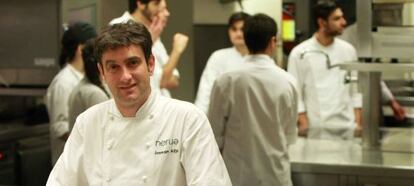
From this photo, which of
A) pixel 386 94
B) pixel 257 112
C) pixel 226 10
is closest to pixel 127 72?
pixel 257 112

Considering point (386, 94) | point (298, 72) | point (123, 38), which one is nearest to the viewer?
point (123, 38)

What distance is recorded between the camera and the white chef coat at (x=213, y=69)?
13.0 ft

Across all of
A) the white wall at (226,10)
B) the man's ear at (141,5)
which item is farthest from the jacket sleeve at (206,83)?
the man's ear at (141,5)

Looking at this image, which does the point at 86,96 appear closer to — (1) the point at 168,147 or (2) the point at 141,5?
(2) the point at 141,5

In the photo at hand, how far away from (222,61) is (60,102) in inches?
39.4

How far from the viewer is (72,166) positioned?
185cm

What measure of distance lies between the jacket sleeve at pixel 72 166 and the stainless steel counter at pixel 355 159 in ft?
4.42

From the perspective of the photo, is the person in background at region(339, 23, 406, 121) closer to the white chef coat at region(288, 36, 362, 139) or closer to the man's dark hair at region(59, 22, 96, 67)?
the white chef coat at region(288, 36, 362, 139)

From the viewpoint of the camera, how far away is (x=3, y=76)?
4.11 meters

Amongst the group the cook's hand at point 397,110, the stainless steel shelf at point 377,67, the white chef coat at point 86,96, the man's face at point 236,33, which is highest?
the man's face at point 236,33

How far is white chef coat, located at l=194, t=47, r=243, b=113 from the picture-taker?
3961 millimetres

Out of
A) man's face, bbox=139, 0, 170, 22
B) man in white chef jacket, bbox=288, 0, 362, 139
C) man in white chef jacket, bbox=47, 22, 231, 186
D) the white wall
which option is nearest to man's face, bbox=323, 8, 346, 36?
man in white chef jacket, bbox=288, 0, 362, 139

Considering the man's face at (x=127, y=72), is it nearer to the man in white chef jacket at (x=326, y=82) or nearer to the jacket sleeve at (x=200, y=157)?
the jacket sleeve at (x=200, y=157)

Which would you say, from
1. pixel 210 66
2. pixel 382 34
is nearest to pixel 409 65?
pixel 382 34
